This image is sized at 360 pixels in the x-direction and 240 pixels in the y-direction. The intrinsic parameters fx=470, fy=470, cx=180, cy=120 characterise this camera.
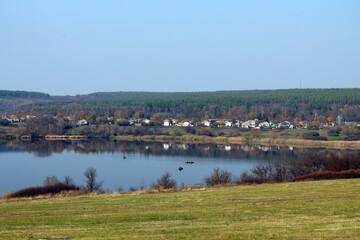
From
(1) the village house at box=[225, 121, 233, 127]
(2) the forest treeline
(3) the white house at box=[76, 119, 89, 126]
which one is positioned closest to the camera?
(1) the village house at box=[225, 121, 233, 127]

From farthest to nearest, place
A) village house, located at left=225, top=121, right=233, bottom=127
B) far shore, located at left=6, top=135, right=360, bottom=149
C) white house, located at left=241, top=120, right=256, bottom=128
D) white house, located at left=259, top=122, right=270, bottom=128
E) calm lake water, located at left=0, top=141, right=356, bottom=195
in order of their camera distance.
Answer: village house, located at left=225, top=121, right=233, bottom=127 → white house, located at left=241, top=120, right=256, bottom=128 → white house, located at left=259, top=122, right=270, bottom=128 → far shore, located at left=6, top=135, right=360, bottom=149 → calm lake water, located at left=0, top=141, right=356, bottom=195

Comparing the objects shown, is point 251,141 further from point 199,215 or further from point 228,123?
point 199,215

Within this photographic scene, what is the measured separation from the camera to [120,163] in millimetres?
51750

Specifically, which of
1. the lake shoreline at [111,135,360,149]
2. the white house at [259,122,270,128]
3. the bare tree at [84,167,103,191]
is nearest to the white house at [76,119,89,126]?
the lake shoreline at [111,135,360,149]

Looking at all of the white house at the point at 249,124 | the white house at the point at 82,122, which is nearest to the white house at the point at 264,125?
the white house at the point at 249,124

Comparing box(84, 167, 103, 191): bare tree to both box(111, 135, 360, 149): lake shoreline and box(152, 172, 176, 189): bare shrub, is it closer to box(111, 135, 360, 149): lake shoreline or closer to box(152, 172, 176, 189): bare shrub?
box(152, 172, 176, 189): bare shrub

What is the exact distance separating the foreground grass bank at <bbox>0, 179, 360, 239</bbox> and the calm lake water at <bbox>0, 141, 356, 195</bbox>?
16832 mm

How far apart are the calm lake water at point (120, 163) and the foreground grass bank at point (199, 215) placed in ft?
55.2

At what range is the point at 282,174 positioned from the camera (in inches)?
1248

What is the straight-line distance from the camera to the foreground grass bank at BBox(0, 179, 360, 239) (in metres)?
9.69

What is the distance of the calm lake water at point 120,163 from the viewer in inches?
1527

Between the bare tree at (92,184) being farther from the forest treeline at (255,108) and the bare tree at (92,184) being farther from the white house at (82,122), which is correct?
the forest treeline at (255,108)

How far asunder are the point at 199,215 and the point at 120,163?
40.3 metres

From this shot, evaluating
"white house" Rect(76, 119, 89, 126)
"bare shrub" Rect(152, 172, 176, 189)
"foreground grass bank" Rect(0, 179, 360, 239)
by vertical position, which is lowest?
"white house" Rect(76, 119, 89, 126)
